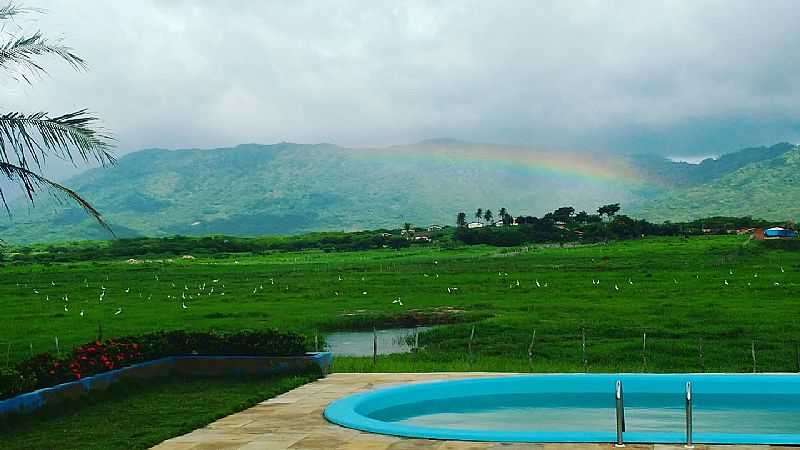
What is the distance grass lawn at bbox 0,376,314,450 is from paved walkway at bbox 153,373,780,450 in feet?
1.21

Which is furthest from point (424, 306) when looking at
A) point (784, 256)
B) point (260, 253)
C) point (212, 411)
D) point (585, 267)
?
point (260, 253)

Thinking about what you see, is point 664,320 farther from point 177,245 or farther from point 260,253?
point 177,245

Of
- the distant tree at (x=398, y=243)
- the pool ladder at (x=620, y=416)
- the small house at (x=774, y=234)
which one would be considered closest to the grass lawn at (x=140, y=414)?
the pool ladder at (x=620, y=416)

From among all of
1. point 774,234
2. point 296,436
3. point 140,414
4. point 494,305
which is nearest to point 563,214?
point 774,234

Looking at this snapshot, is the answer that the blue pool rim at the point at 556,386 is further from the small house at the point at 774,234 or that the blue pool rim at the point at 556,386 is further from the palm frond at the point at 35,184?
the small house at the point at 774,234

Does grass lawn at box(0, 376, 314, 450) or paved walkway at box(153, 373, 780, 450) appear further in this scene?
grass lawn at box(0, 376, 314, 450)

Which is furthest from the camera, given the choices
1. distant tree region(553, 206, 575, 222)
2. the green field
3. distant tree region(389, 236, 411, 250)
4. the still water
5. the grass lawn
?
distant tree region(553, 206, 575, 222)

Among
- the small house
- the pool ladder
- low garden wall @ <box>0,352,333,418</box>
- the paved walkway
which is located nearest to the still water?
low garden wall @ <box>0,352,333,418</box>

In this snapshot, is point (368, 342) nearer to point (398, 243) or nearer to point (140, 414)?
point (140, 414)

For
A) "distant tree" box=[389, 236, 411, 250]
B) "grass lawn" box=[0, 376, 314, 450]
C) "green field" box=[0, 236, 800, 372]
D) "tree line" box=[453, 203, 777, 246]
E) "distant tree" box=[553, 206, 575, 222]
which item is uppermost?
"distant tree" box=[553, 206, 575, 222]

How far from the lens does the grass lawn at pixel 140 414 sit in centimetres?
1036

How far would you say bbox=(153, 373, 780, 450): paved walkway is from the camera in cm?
956

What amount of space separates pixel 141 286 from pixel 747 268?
137 ft

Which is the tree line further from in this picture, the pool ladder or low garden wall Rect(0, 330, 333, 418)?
the pool ladder
